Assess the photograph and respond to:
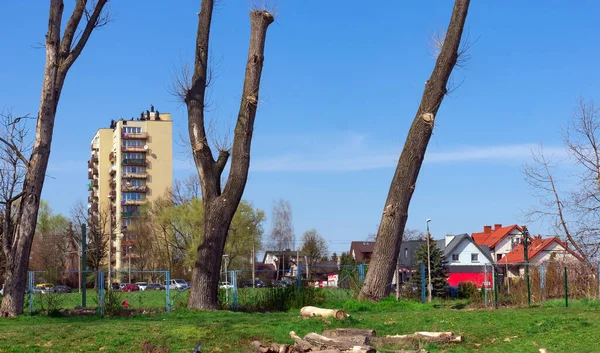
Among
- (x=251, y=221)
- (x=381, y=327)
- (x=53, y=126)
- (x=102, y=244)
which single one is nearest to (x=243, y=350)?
(x=381, y=327)

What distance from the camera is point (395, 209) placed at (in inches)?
744

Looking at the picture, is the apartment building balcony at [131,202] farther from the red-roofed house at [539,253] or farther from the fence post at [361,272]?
the fence post at [361,272]

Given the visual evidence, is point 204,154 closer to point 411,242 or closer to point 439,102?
point 439,102

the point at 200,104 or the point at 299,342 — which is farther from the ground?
the point at 200,104

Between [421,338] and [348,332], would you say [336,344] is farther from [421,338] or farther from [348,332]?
[421,338]

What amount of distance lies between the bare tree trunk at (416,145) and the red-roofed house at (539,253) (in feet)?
43.5

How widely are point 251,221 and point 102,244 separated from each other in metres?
14.9

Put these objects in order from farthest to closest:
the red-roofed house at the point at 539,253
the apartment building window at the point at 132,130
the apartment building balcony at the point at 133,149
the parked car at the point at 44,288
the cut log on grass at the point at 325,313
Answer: the apartment building window at the point at 132,130 → the apartment building balcony at the point at 133,149 → the red-roofed house at the point at 539,253 → the parked car at the point at 44,288 → the cut log on grass at the point at 325,313

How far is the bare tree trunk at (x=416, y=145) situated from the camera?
18828 mm

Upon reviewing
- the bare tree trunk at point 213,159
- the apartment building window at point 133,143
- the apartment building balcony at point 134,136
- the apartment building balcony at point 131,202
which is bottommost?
the bare tree trunk at point 213,159

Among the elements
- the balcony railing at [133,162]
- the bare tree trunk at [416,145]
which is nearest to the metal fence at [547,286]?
the bare tree trunk at [416,145]

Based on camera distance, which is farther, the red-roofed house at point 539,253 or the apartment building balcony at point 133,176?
the apartment building balcony at point 133,176

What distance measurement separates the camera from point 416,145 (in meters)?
19.0

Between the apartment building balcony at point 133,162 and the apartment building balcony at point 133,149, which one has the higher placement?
the apartment building balcony at point 133,149
